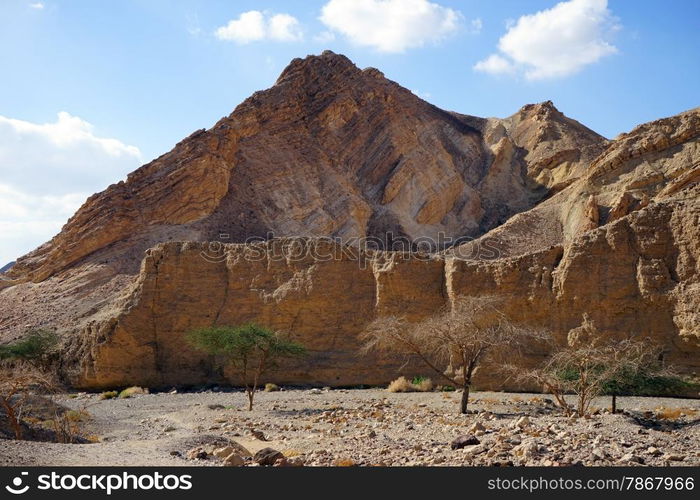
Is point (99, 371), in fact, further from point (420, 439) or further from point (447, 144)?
point (447, 144)

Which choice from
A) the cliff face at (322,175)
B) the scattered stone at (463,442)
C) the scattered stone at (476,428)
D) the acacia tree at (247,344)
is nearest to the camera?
the scattered stone at (463,442)

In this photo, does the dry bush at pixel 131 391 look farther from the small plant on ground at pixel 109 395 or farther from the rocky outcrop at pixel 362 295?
Result: the rocky outcrop at pixel 362 295

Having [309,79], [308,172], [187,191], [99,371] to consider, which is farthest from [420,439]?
[309,79]

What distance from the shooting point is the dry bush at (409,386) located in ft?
86.3

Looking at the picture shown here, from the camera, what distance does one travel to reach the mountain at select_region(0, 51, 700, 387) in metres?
25.7

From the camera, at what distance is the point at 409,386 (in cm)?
2655

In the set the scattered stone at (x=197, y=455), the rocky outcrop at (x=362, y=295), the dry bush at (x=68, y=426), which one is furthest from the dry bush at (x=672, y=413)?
the dry bush at (x=68, y=426)

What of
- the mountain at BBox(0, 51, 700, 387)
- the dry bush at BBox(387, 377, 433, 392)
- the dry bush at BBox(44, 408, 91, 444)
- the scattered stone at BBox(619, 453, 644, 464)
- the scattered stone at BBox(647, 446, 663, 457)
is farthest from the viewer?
the dry bush at BBox(387, 377, 433, 392)

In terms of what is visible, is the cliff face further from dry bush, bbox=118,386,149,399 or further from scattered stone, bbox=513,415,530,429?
scattered stone, bbox=513,415,530,429

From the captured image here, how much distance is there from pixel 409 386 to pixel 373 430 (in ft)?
34.4

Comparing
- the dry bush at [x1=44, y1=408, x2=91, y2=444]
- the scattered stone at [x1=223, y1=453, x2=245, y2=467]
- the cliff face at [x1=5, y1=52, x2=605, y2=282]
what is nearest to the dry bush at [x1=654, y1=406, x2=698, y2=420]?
the scattered stone at [x1=223, y1=453, x2=245, y2=467]

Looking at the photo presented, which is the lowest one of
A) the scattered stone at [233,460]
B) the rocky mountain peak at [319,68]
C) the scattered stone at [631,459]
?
the scattered stone at [233,460]

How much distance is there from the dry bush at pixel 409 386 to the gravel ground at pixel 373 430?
570 mm

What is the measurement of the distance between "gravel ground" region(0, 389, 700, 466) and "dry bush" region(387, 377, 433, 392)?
1.87 ft
